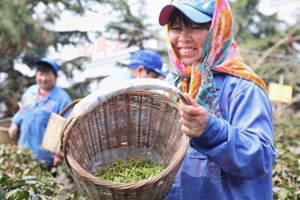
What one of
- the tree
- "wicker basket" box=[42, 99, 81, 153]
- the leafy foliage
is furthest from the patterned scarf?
the tree

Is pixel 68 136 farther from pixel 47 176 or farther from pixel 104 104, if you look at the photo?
pixel 47 176

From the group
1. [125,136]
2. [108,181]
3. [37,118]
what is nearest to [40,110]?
[37,118]

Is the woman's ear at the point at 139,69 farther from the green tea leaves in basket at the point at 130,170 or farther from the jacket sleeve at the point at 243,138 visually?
the jacket sleeve at the point at 243,138

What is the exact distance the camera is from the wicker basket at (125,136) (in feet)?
4.06

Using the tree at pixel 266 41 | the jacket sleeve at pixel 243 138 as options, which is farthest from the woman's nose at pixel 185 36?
the tree at pixel 266 41

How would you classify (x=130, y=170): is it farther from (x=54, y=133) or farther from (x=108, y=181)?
(x=54, y=133)

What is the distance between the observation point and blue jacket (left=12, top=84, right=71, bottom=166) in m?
4.43

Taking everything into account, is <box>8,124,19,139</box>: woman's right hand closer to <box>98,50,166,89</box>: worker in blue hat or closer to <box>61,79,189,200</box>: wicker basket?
<box>98,50,166,89</box>: worker in blue hat

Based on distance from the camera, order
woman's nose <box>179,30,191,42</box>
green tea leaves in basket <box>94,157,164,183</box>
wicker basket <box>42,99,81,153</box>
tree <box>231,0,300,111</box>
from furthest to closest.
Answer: tree <box>231,0,300,111</box> → wicker basket <box>42,99,81,153</box> → woman's nose <box>179,30,191,42</box> → green tea leaves in basket <box>94,157,164,183</box>

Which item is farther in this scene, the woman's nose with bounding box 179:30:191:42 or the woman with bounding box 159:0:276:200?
the woman's nose with bounding box 179:30:191:42

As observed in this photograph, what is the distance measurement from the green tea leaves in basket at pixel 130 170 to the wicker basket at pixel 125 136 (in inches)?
1.4

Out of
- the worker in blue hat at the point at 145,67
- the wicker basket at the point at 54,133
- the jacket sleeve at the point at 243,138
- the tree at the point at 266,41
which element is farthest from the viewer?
the tree at the point at 266,41

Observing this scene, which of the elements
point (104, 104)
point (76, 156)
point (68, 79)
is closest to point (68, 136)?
point (76, 156)

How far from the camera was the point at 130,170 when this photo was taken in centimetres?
150
